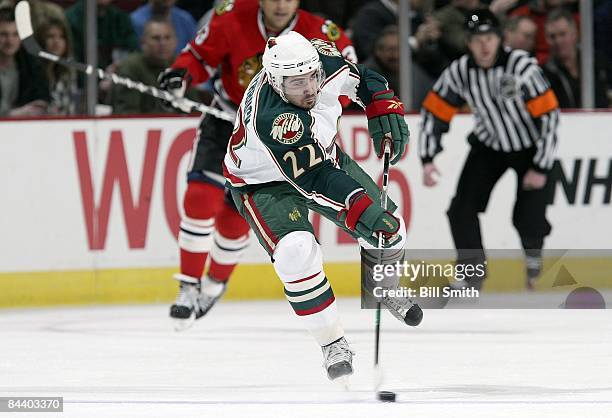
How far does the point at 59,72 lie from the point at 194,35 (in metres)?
0.64

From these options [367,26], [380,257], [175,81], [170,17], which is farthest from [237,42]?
[380,257]

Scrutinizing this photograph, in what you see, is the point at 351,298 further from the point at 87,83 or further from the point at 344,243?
the point at 87,83

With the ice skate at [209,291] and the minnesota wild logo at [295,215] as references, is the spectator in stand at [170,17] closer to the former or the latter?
the ice skate at [209,291]

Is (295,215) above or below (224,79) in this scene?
below

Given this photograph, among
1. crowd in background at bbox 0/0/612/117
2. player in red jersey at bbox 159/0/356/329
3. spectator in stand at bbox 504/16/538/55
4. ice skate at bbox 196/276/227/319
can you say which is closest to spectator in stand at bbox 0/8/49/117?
crowd in background at bbox 0/0/612/117

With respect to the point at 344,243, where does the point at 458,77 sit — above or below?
above

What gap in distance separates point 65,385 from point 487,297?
288cm

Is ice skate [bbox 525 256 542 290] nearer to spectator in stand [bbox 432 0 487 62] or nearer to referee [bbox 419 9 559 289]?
referee [bbox 419 9 559 289]

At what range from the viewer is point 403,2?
21.9ft

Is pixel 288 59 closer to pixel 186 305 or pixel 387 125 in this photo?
pixel 387 125

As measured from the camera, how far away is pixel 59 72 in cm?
655

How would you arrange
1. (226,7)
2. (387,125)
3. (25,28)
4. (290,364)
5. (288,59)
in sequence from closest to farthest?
(288,59), (387,125), (290,364), (226,7), (25,28)

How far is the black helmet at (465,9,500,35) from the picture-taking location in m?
6.57

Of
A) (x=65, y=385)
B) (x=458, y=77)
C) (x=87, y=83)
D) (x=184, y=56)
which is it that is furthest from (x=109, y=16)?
(x=65, y=385)
